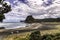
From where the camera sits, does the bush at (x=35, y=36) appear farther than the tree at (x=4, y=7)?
No

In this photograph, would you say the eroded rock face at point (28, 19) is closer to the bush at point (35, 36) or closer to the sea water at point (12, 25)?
the sea water at point (12, 25)

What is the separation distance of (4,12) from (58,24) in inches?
140

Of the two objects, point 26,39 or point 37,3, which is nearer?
point 26,39

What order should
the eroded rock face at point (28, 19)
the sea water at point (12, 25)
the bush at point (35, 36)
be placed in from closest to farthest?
the bush at point (35, 36), the sea water at point (12, 25), the eroded rock face at point (28, 19)

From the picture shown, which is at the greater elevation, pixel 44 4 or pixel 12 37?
pixel 44 4

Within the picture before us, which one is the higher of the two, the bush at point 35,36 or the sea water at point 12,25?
the bush at point 35,36

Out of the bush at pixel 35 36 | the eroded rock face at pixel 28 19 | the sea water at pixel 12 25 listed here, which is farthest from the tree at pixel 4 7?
the bush at pixel 35 36

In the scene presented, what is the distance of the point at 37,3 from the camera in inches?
504

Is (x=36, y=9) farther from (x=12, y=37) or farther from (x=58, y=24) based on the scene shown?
(x=12, y=37)

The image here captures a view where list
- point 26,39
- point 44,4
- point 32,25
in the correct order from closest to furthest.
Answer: point 26,39 < point 32,25 < point 44,4

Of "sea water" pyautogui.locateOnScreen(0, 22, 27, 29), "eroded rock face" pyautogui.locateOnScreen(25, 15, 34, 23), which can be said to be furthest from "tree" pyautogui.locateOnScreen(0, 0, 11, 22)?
"eroded rock face" pyautogui.locateOnScreen(25, 15, 34, 23)

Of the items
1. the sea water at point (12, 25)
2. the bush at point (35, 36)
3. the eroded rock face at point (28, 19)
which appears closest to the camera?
the bush at point (35, 36)

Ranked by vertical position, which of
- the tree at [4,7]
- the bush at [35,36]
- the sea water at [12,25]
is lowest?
the sea water at [12,25]

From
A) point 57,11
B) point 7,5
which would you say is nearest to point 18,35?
point 7,5
